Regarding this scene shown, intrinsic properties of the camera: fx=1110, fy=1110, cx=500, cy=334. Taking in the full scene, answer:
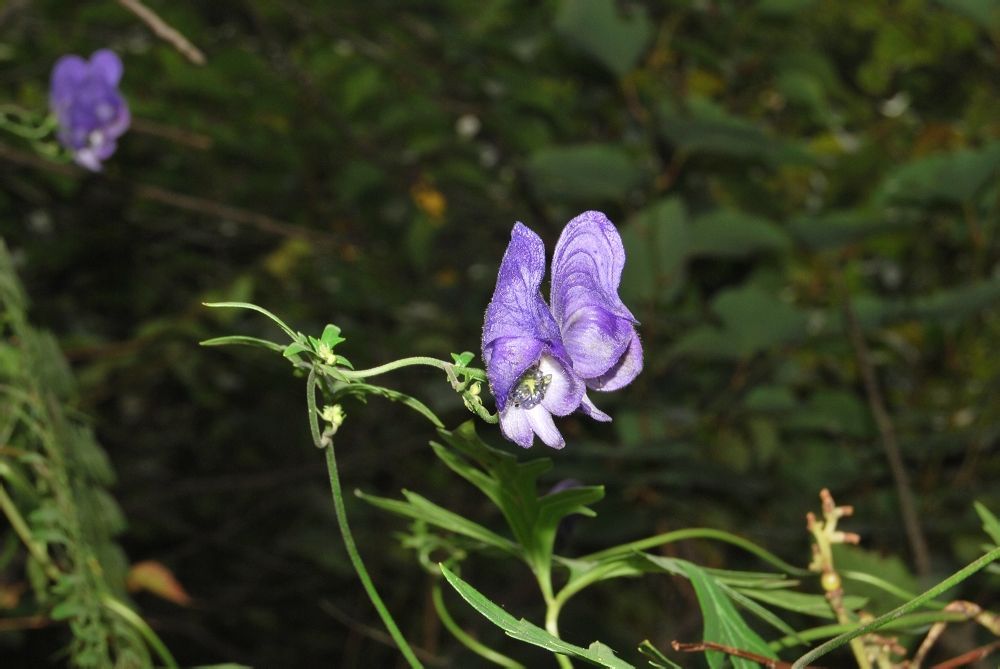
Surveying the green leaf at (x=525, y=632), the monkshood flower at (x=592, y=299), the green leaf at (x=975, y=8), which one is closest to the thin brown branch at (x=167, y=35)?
the monkshood flower at (x=592, y=299)

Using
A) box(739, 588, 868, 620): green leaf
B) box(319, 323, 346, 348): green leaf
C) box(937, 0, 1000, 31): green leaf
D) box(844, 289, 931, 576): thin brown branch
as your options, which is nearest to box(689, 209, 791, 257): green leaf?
box(844, 289, 931, 576): thin brown branch

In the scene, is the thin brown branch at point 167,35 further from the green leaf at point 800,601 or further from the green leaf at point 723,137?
the green leaf at point 723,137

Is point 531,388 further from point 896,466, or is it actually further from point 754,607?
point 896,466

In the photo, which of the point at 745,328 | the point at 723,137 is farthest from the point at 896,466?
the point at 723,137

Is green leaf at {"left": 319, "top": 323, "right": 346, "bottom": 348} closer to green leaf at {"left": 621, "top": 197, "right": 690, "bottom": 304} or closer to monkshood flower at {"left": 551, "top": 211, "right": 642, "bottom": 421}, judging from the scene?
monkshood flower at {"left": 551, "top": 211, "right": 642, "bottom": 421}

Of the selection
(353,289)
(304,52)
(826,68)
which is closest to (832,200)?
(826,68)

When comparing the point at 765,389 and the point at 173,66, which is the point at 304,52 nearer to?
the point at 173,66
